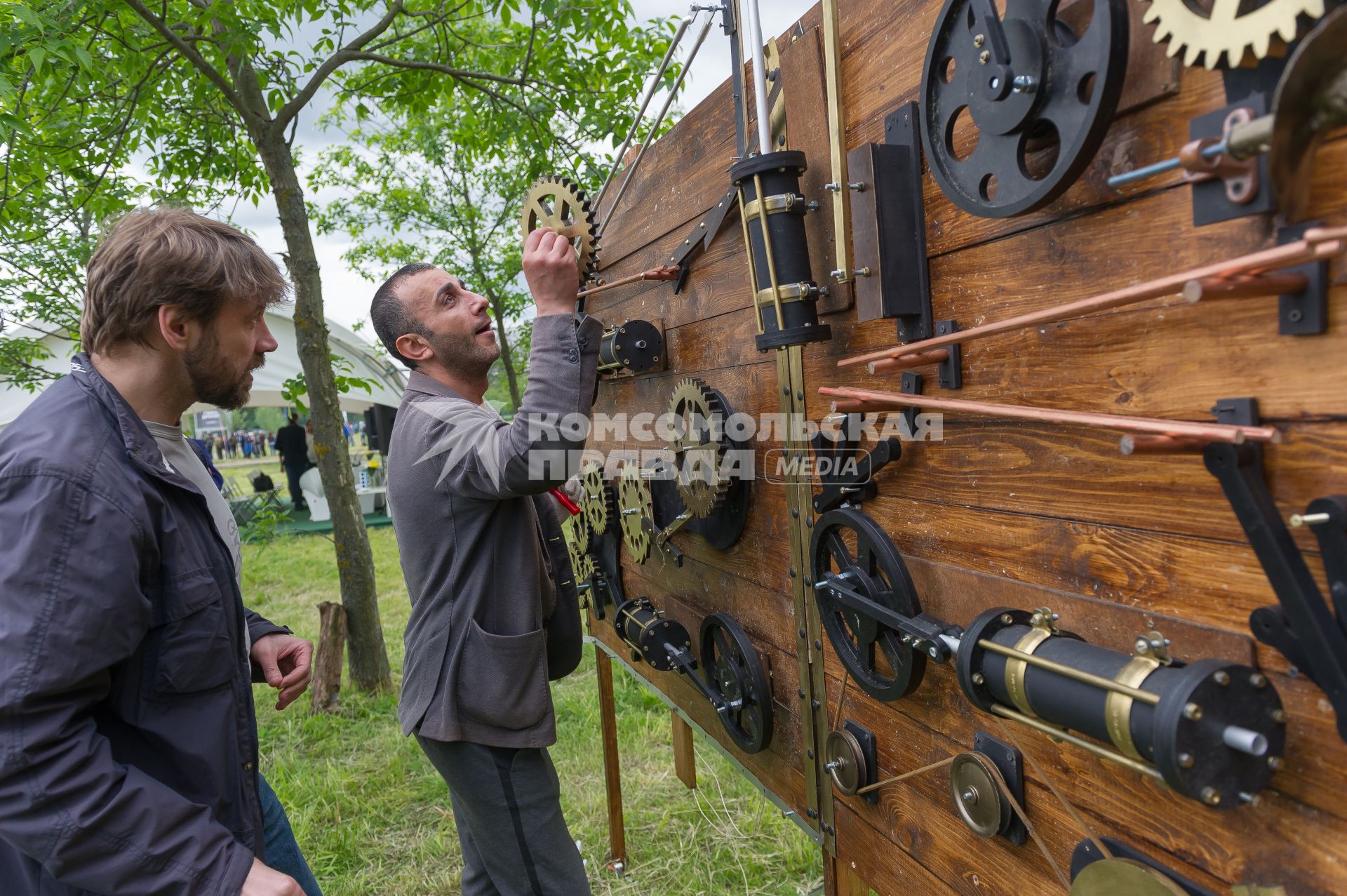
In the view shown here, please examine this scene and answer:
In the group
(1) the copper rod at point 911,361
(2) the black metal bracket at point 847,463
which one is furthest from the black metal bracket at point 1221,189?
(2) the black metal bracket at point 847,463

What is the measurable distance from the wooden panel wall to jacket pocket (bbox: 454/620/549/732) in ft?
2.70

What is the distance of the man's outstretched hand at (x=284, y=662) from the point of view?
2.10 m

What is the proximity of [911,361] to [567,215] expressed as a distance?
1418 millimetres

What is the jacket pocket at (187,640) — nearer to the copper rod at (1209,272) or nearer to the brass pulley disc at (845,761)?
the brass pulley disc at (845,761)

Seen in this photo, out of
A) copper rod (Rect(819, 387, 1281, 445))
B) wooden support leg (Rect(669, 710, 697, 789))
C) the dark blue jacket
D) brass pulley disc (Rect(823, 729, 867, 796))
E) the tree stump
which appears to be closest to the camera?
copper rod (Rect(819, 387, 1281, 445))

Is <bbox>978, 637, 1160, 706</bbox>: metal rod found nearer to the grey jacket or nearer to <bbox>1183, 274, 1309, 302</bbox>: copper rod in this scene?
<bbox>1183, 274, 1309, 302</bbox>: copper rod

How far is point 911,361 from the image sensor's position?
4.59 ft

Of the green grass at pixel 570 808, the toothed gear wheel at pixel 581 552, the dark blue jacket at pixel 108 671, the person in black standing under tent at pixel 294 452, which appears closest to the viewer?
the dark blue jacket at pixel 108 671

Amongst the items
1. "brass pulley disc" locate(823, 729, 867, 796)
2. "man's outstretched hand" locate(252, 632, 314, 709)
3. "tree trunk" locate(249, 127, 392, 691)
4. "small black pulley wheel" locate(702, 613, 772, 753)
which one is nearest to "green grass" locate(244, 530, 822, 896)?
"tree trunk" locate(249, 127, 392, 691)

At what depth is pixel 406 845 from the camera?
4.05m

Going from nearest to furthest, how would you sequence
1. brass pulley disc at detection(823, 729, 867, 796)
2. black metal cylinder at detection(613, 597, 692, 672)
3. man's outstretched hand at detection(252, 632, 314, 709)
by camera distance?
brass pulley disc at detection(823, 729, 867, 796)
man's outstretched hand at detection(252, 632, 314, 709)
black metal cylinder at detection(613, 597, 692, 672)

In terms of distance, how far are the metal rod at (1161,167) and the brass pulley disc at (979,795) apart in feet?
A: 3.15

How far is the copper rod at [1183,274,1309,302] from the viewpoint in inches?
34.2

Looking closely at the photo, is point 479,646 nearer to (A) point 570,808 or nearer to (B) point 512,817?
(B) point 512,817
